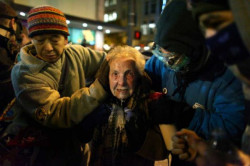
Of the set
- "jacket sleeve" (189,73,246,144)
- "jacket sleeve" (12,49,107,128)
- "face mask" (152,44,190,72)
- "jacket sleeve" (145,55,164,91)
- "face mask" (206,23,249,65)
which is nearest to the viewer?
"face mask" (206,23,249,65)

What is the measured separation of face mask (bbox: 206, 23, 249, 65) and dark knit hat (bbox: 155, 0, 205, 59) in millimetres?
471

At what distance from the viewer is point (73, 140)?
1.85 metres

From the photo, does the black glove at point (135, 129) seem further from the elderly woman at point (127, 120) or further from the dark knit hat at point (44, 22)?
the dark knit hat at point (44, 22)

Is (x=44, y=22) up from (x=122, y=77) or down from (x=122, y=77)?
up

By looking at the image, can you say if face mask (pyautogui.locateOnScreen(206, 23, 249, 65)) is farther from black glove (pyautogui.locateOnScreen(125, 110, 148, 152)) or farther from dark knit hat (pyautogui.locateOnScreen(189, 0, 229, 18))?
black glove (pyautogui.locateOnScreen(125, 110, 148, 152))

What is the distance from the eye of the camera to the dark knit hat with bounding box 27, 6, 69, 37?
5.44ft

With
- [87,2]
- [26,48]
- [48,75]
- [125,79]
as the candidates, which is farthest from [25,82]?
[87,2]

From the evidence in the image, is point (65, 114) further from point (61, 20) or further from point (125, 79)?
point (61, 20)

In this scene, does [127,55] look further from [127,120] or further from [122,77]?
[127,120]

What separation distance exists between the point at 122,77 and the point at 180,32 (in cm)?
54

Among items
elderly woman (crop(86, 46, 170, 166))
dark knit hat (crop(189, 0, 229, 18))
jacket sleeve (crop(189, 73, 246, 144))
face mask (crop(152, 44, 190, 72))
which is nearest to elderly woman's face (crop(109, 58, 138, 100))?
elderly woman (crop(86, 46, 170, 166))

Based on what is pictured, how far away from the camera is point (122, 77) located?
5.14 ft

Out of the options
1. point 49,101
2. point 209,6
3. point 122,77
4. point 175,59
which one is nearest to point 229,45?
point 209,6

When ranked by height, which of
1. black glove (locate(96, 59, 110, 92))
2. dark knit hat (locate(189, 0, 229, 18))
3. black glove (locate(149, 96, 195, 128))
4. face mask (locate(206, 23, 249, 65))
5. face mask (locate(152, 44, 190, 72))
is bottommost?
black glove (locate(149, 96, 195, 128))
